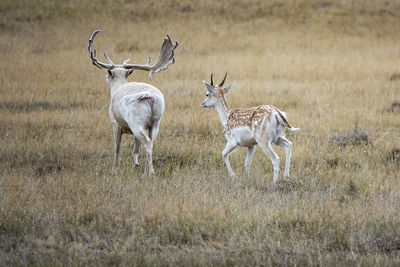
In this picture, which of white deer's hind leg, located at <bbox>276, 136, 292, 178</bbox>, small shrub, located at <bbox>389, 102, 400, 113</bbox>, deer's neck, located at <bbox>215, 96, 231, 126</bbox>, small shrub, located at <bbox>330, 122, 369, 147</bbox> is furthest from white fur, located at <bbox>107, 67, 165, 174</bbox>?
small shrub, located at <bbox>389, 102, 400, 113</bbox>

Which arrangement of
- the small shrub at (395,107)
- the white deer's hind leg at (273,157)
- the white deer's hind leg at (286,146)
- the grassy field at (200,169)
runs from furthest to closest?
Result: the small shrub at (395,107) → the white deer's hind leg at (286,146) → the white deer's hind leg at (273,157) → the grassy field at (200,169)

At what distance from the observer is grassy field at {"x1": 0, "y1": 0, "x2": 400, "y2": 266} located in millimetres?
5527

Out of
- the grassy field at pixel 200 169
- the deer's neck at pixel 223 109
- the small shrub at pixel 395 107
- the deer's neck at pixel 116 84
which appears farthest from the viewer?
the small shrub at pixel 395 107

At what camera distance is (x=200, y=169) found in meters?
8.80

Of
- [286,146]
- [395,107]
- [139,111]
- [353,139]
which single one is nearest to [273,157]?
[286,146]

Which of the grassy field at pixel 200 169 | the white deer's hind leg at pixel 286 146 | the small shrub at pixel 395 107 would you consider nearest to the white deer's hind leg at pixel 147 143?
the grassy field at pixel 200 169

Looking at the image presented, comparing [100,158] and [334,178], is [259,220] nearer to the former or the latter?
[334,178]

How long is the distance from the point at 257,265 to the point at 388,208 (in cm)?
220

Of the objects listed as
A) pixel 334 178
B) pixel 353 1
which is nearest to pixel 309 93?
pixel 334 178

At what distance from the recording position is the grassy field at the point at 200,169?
5527 millimetres

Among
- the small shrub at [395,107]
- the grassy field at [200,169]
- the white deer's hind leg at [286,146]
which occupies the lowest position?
the grassy field at [200,169]

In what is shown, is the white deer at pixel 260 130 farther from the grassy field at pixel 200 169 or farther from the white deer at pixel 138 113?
the white deer at pixel 138 113

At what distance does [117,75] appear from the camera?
9.51 meters

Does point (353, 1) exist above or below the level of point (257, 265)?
above
